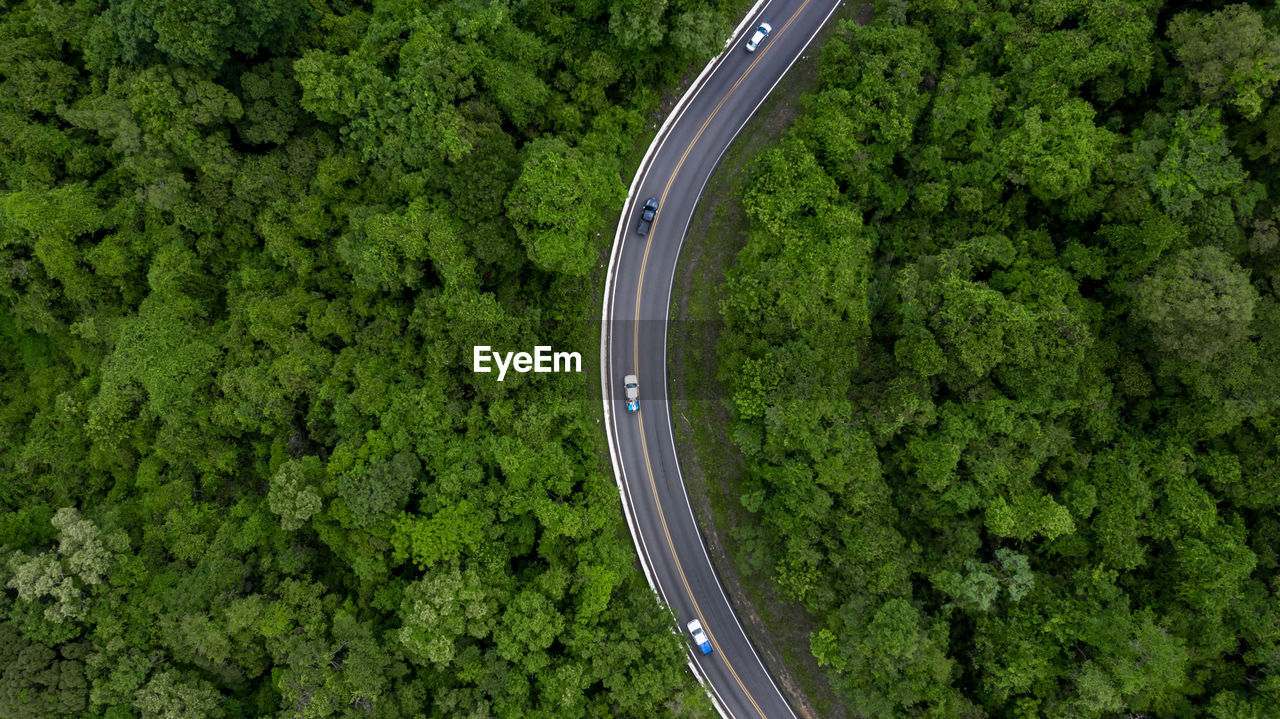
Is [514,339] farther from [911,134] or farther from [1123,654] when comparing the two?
[1123,654]

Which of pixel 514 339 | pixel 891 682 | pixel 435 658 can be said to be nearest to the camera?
pixel 435 658

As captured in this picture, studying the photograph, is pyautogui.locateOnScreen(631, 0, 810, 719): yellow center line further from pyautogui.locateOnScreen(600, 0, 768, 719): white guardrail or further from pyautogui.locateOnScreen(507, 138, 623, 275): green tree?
pyautogui.locateOnScreen(507, 138, 623, 275): green tree

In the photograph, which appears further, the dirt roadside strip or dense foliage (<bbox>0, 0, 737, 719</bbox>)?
→ the dirt roadside strip

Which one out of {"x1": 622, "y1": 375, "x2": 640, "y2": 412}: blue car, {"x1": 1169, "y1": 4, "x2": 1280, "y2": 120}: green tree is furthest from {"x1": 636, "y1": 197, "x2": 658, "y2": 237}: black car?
{"x1": 1169, "y1": 4, "x2": 1280, "y2": 120}: green tree

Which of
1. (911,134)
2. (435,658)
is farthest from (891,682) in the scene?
(911,134)

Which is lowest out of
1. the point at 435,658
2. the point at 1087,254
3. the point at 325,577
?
the point at 435,658

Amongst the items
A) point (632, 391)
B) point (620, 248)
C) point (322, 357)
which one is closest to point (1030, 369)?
point (632, 391)

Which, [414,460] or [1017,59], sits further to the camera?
[1017,59]

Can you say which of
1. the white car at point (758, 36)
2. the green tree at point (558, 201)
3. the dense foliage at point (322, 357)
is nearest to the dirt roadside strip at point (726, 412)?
the white car at point (758, 36)
